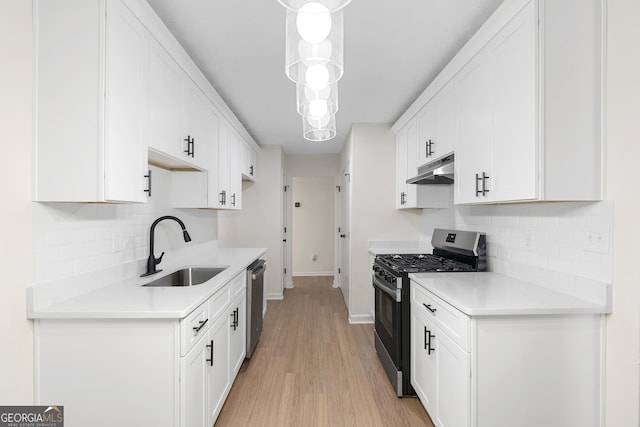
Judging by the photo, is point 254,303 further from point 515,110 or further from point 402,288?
point 515,110

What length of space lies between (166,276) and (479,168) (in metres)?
2.31

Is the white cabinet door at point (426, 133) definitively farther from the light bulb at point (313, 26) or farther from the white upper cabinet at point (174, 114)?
the white upper cabinet at point (174, 114)

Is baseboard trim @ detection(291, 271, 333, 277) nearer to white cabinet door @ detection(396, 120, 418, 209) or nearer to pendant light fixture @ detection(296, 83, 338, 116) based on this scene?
white cabinet door @ detection(396, 120, 418, 209)

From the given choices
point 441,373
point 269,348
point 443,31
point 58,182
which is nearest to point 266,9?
point 443,31

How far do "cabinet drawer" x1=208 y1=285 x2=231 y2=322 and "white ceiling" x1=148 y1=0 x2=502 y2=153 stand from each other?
170cm

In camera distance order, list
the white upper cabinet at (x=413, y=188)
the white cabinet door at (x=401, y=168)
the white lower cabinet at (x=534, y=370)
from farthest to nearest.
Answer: the white cabinet door at (x=401, y=168) → the white upper cabinet at (x=413, y=188) → the white lower cabinet at (x=534, y=370)

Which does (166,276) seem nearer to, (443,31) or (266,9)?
(266,9)

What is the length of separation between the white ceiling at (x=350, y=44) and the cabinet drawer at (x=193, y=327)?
5.61 ft

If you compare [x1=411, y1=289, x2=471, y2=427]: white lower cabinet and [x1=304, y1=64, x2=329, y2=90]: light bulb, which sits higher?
[x1=304, y1=64, x2=329, y2=90]: light bulb

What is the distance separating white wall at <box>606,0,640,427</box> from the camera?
1.38 m

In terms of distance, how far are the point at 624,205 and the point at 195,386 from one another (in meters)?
2.22

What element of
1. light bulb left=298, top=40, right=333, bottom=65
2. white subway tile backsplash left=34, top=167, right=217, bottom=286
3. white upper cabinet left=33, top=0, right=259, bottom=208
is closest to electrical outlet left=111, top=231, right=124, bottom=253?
white subway tile backsplash left=34, top=167, right=217, bottom=286

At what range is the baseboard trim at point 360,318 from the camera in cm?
408

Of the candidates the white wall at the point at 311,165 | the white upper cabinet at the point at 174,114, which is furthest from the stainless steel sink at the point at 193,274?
the white wall at the point at 311,165
